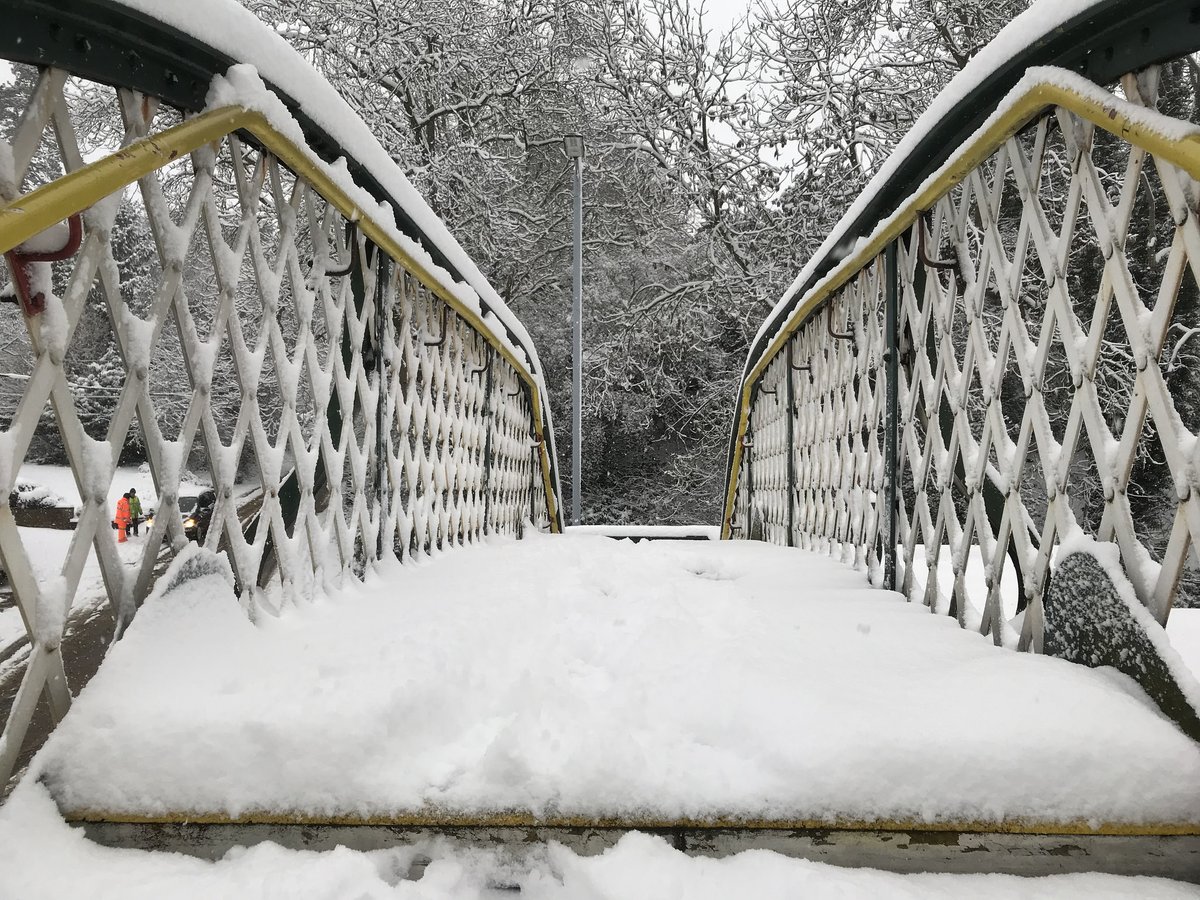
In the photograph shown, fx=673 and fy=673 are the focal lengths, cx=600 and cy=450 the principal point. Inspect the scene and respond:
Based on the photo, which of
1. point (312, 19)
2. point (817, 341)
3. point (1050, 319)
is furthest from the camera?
point (312, 19)

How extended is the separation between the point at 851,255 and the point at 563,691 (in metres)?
2.01

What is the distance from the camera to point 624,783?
1.09m

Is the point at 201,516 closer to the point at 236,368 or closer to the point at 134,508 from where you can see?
the point at 236,368

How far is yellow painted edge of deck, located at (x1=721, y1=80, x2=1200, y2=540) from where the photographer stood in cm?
106

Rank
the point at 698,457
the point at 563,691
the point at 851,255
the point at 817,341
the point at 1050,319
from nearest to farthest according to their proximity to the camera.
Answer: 1. the point at 563,691
2. the point at 1050,319
3. the point at 851,255
4. the point at 817,341
5. the point at 698,457

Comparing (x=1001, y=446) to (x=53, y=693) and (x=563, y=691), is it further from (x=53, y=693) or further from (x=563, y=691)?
(x=53, y=693)

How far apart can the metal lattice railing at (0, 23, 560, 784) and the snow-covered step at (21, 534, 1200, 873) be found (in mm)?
171

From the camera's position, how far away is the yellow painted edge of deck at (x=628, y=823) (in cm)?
106

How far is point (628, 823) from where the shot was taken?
1.08 m

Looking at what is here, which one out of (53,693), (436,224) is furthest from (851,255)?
(53,693)

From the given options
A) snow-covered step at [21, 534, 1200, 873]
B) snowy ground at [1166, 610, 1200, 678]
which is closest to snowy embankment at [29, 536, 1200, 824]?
snow-covered step at [21, 534, 1200, 873]

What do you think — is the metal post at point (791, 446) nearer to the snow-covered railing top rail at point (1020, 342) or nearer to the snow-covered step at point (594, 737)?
the snow-covered railing top rail at point (1020, 342)

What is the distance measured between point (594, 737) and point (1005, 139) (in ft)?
5.16

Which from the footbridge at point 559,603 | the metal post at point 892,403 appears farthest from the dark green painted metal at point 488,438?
the metal post at point 892,403
